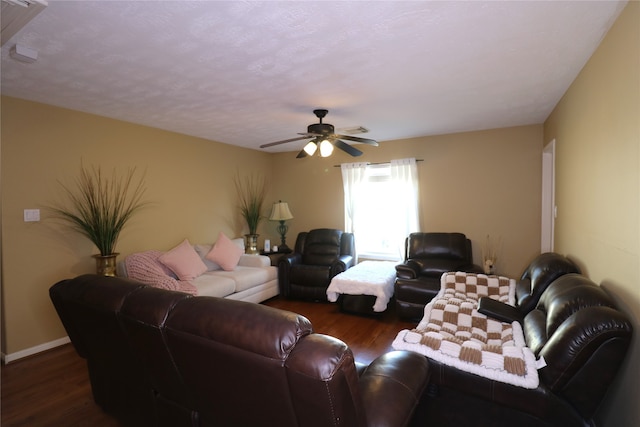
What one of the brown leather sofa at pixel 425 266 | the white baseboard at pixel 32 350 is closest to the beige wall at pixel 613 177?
the brown leather sofa at pixel 425 266

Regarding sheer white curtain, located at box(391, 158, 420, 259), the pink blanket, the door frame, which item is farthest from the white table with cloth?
the door frame

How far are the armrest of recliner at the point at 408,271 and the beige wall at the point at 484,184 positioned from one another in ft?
3.28

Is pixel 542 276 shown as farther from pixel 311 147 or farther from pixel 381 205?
pixel 381 205

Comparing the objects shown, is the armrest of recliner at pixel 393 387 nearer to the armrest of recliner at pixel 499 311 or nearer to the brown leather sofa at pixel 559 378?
the brown leather sofa at pixel 559 378

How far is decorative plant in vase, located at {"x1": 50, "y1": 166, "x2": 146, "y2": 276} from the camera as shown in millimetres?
3223

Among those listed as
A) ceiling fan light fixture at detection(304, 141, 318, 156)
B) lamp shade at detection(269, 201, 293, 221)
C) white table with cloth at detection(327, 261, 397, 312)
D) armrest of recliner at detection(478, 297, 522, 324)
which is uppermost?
ceiling fan light fixture at detection(304, 141, 318, 156)

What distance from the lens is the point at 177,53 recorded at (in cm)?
204

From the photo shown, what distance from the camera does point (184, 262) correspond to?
12.4 feet

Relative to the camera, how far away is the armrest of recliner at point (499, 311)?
245 centimetres

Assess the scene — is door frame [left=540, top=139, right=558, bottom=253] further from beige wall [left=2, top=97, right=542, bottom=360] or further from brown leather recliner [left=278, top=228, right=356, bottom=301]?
brown leather recliner [left=278, top=228, right=356, bottom=301]

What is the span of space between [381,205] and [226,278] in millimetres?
2666

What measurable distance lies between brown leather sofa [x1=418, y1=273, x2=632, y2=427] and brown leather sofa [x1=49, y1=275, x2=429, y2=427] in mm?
420

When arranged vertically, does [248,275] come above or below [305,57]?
below

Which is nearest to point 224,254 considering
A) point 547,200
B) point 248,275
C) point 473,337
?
point 248,275
